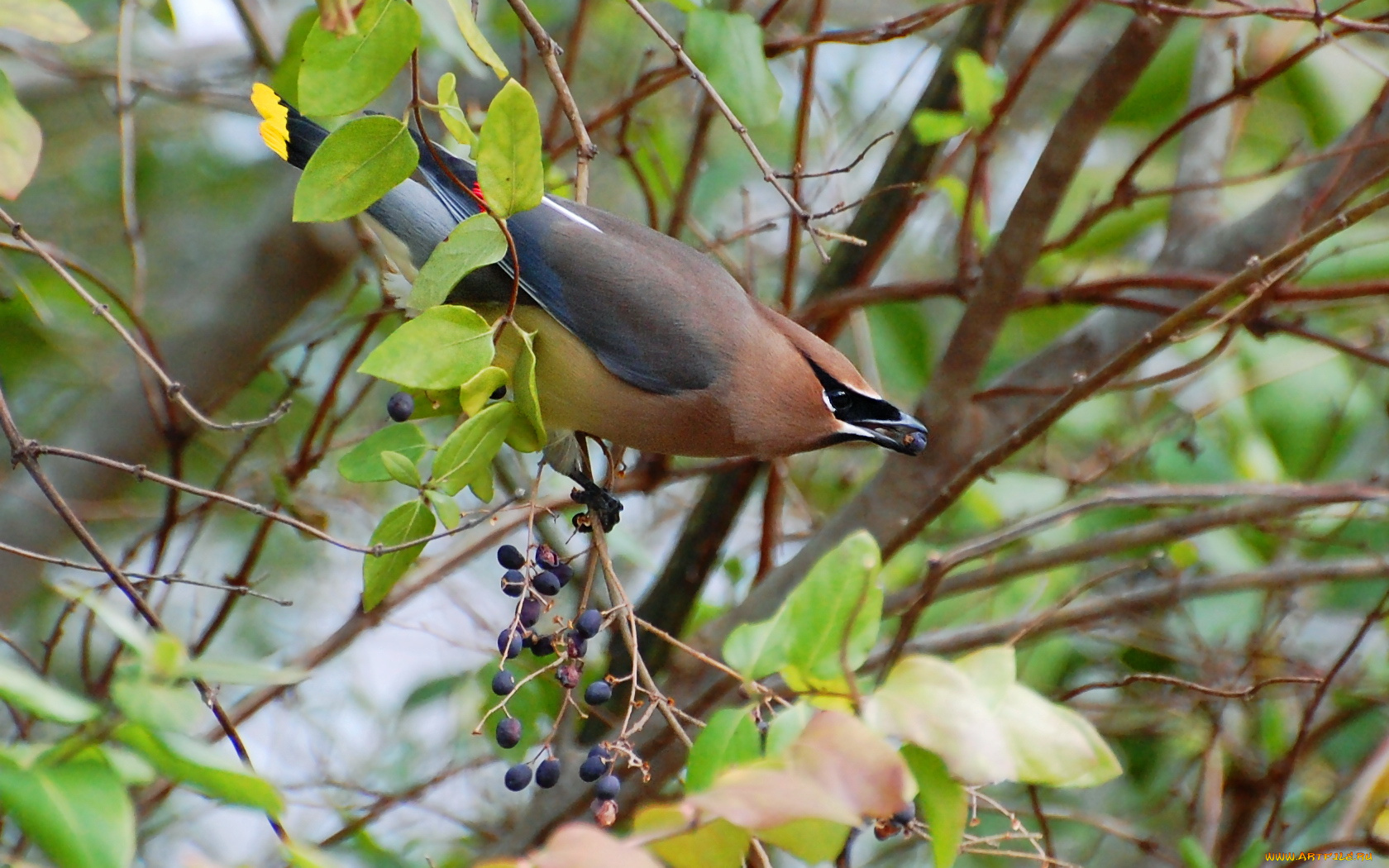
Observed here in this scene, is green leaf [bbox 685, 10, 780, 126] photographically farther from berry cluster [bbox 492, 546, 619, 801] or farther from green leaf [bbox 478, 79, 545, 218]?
berry cluster [bbox 492, 546, 619, 801]

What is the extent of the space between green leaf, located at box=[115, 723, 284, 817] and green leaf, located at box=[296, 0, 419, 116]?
0.83m

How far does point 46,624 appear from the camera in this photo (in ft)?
13.6

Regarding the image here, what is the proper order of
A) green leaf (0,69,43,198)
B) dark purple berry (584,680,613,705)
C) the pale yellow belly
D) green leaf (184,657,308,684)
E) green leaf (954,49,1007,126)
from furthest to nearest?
green leaf (954,49,1007,126)
the pale yellow belly
dark purple berry (584,680,613,705)
green leaf (0,69,43,198)
green leaf (184,657,308,684)

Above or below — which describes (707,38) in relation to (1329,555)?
above

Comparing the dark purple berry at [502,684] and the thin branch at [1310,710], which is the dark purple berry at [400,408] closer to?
the dark purple berry at [502,684]

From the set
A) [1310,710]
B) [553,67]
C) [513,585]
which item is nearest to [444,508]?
[513,585]

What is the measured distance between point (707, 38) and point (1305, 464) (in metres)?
1.91

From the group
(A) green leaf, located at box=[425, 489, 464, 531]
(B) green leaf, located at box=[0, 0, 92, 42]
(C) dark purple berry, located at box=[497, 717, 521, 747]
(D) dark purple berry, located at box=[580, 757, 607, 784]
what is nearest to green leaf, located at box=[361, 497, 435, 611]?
(A) green leaf, located at box=[425, 489, 464, 531]

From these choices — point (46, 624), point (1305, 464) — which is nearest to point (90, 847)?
point (1305, 464)

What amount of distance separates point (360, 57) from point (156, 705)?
88 centimetres

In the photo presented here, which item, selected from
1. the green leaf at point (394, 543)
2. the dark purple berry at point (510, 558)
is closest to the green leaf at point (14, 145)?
the green leaf at point (394, 543)

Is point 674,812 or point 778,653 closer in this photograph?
point 674,812

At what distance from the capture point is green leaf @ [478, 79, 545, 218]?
153 cm

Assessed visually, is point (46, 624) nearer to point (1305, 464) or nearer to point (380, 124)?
point (380, 124)
